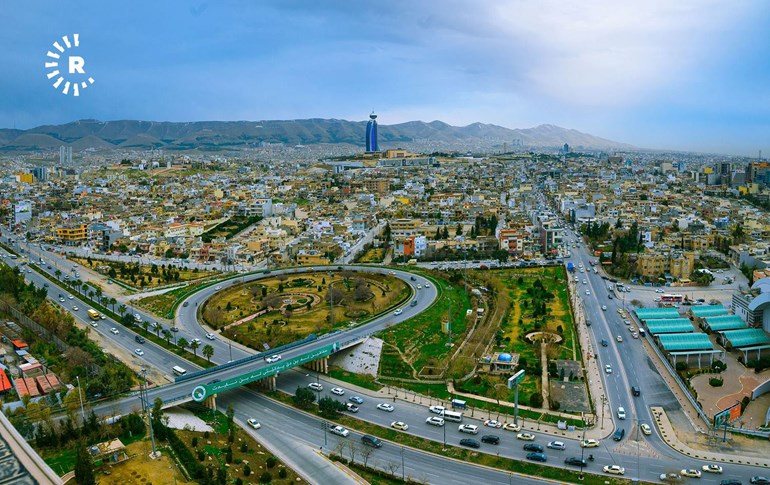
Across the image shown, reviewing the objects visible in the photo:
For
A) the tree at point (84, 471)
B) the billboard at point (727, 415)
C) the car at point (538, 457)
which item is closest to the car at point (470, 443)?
the car at point (538, 457)

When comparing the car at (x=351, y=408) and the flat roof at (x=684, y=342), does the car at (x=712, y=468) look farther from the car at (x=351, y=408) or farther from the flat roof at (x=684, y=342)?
the car at (x=351, y=408)

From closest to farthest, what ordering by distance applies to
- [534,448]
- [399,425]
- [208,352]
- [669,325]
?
[534,448]
[399,425]
[208,352]
[669,325]

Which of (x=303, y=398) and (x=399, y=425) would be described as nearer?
(x=399, y=425)

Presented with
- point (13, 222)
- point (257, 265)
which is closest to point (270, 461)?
point (257, 265)

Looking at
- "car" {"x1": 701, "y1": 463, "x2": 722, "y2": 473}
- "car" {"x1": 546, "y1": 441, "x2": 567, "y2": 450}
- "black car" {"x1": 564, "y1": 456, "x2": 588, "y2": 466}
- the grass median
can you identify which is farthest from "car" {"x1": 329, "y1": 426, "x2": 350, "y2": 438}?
"car" {"x1": 701, "y1": 463, "x2": 722, "y2": 473}

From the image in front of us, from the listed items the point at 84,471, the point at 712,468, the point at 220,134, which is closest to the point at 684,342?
the point at 712,468

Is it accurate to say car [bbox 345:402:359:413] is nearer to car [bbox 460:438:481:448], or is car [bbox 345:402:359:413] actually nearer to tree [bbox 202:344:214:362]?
car [bbox 460:438:481:448]

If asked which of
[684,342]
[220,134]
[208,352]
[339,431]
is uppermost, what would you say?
[220,134]

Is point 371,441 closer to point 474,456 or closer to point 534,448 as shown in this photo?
point 474,456
